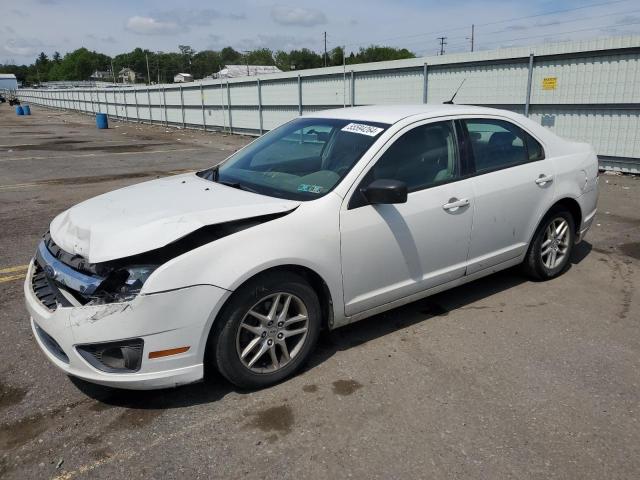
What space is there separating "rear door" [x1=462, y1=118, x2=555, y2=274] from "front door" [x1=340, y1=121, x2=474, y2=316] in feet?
0.56

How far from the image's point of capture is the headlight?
2.68m

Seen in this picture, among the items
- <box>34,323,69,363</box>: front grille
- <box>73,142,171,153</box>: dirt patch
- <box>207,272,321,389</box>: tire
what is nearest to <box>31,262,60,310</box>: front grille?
<box>34,323,69,363</box>: front grille

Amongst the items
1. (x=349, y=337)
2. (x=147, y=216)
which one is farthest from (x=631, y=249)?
(x=147, y=216)

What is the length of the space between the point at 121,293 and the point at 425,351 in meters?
2.04

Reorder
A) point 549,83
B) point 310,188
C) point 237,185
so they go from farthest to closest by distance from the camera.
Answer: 1. point 549,83
2. point 237,185
3. point 310,188

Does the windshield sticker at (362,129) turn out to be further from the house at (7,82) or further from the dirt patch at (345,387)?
the house at (7,82)

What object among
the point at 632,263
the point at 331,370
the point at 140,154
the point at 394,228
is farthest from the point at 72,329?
the point at 140,154

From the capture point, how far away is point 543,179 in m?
4.48

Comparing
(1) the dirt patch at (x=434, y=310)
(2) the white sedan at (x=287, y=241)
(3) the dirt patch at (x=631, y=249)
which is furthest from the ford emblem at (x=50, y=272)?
(3) the dirt patch at (x=631, y=249)

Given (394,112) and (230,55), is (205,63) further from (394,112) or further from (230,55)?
(394,112)

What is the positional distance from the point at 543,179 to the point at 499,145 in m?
0.53

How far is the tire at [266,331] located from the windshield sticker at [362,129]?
3.94 feet

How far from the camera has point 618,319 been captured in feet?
13.4

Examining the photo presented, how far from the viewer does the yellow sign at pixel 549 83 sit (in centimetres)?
1105
